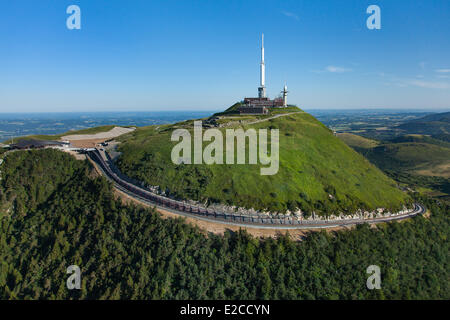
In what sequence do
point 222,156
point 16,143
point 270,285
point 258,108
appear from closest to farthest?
point 270,285 < point 222,156 < point 16,143 < point 258,108

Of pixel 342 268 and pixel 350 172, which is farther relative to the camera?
pixel 350 172

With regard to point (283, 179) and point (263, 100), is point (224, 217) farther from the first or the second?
point (263, 100)

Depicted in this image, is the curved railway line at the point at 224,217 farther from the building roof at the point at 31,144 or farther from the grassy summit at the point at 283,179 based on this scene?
the building roof at the point at 31,144

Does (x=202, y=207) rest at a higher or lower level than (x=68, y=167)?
lower

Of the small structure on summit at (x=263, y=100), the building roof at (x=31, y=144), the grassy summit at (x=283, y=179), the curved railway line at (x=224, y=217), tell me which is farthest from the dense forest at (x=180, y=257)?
the small structure on summit at (x=263, y=100)

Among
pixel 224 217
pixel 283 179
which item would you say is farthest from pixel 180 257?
pixel 283 179

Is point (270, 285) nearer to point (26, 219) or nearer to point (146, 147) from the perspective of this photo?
point (146, 147)

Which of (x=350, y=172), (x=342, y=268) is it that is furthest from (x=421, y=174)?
(x=342, y=268)
